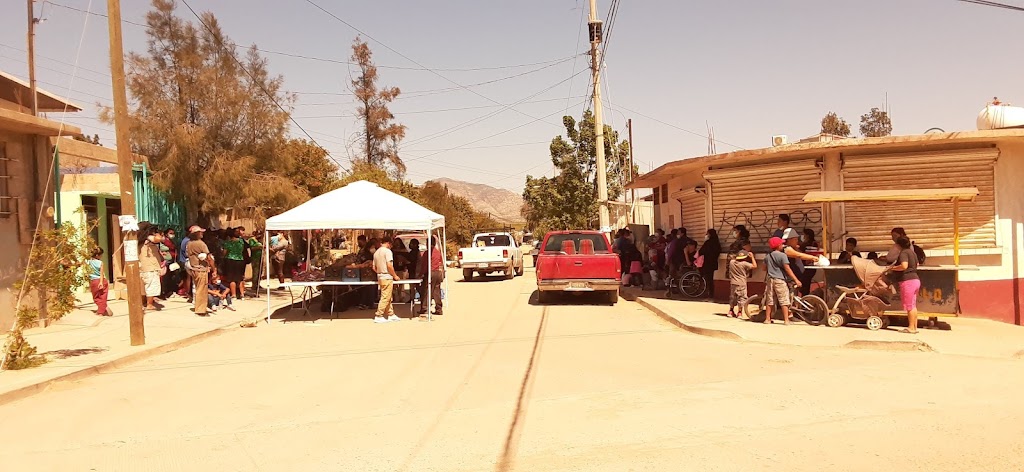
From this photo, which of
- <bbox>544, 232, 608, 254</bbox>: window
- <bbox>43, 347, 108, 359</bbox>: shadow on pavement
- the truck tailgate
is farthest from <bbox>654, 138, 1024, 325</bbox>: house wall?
<bbox>43, 347, 108, 359</bbox>: shadow on pavement

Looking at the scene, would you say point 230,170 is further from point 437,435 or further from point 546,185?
point 546,185

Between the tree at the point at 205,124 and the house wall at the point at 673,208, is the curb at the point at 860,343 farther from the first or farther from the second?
the tree at the point at 205,124

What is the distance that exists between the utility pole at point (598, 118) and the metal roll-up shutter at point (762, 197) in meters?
8.29

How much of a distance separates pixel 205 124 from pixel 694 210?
1279cm

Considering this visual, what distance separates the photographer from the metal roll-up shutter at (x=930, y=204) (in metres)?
14.4

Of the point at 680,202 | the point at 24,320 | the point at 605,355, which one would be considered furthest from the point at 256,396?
the point at 680,202

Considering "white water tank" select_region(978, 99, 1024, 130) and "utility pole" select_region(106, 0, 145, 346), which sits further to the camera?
"white water tank" select_region(978, 99, 1024, 130)

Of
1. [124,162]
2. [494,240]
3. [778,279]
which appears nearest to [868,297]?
[778,279]

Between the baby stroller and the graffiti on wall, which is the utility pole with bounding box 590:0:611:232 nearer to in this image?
the graffiti on wall

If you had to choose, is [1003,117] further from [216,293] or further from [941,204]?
[216,293]

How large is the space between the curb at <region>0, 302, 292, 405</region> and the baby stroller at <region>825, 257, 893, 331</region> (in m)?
11.2

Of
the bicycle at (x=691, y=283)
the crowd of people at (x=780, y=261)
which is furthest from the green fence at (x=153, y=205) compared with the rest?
the crowd of people at (x=780, y=261)

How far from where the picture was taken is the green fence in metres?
19.5

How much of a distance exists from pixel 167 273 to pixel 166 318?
3.21m
